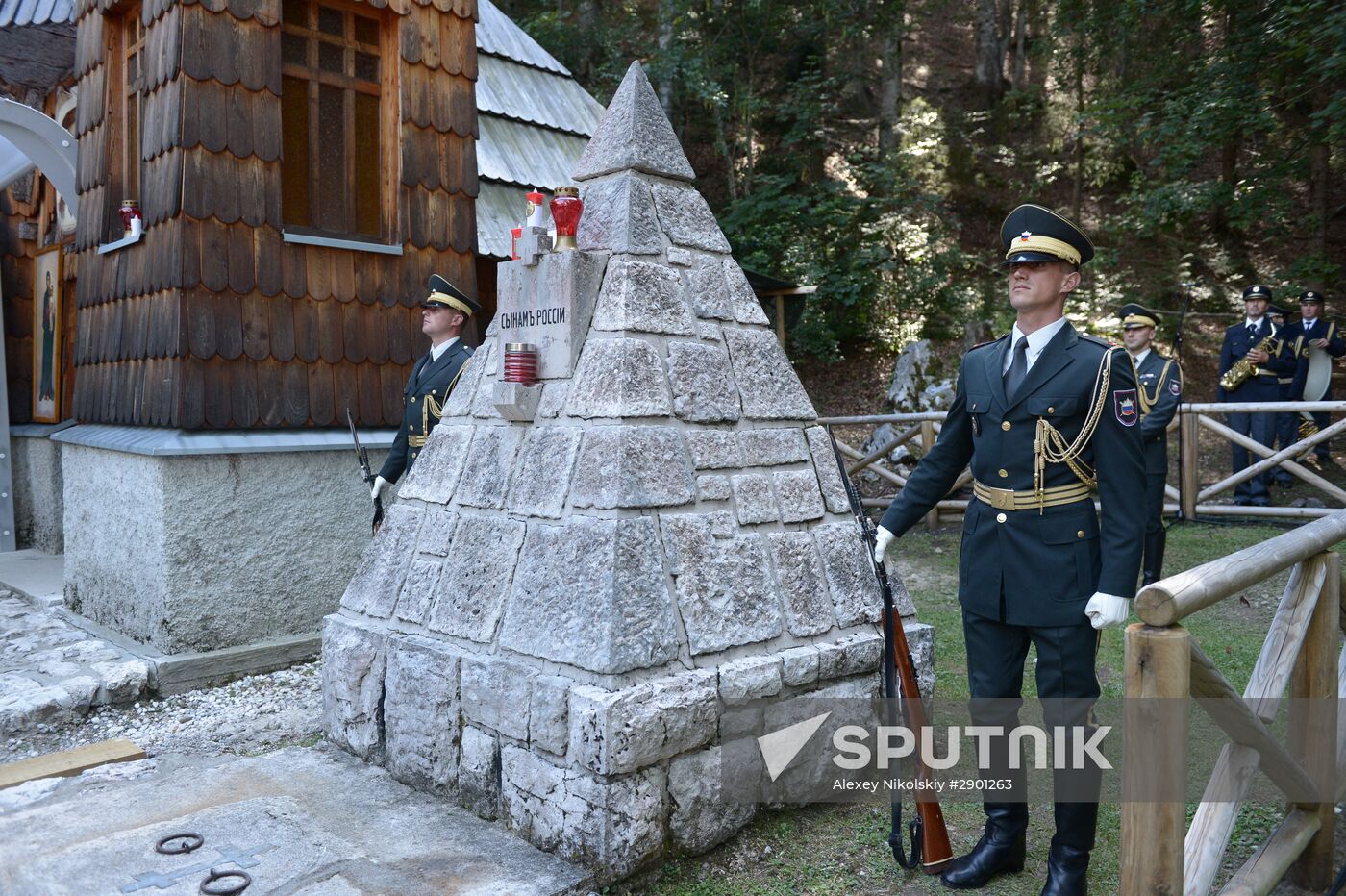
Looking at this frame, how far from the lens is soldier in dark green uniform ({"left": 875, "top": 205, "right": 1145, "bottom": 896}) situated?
2834 mm

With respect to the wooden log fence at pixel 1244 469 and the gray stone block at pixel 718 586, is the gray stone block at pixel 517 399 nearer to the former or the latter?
the gray stone block at pixel 718 586

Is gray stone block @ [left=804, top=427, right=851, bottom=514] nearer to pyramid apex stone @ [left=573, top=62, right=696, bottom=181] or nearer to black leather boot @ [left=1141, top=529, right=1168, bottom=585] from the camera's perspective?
pyramid apex stone @ [left=573, top=62, right=696, bottom=181]

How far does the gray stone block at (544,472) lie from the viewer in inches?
129

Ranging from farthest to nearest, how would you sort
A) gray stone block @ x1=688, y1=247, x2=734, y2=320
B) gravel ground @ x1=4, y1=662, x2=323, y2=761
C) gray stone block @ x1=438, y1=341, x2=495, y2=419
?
gravel ground @ x1=4, y1=662, x2=323, y2=761
gray stone block @ x1=438, y1=341, x2=495, y2=419
gray stone block @ x1=688, y1=247, x2=734, y2=320

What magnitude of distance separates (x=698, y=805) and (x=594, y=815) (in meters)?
0.40

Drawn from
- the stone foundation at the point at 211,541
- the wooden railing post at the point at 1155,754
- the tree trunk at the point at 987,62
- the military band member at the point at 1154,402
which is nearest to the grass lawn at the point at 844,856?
the wooden railing post at the point at 1155,754

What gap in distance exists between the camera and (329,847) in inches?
120

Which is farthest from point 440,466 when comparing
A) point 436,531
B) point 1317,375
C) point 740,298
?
point 1317,375

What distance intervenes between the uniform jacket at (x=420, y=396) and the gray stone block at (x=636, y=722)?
2619 mm

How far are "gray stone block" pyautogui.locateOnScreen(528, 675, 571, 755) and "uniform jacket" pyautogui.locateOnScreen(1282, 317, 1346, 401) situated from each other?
30.8ft

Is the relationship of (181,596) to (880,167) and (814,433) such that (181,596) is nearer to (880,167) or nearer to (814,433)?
(814,433)

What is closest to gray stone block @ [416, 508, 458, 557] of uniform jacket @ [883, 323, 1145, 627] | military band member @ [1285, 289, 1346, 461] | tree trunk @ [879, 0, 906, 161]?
uniform jacket @ [883, 323, 1145, 627]

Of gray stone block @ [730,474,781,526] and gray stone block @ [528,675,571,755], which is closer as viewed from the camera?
gray stone block @ [528,675,571,755]

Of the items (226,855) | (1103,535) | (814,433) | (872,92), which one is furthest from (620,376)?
(872,92)
